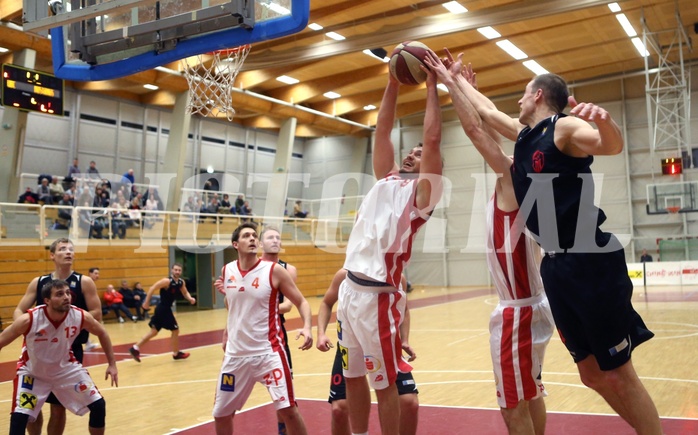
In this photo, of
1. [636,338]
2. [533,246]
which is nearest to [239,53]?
[533,246]

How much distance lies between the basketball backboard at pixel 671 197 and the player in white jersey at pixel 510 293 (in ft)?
72.7

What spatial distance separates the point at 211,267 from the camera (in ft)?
71.5

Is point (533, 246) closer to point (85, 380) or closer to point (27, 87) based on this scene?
point (85, 380)

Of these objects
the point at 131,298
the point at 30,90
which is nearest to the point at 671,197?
the point at 131,298

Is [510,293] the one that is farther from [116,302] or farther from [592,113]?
[116,302]

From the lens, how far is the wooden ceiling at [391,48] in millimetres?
18156

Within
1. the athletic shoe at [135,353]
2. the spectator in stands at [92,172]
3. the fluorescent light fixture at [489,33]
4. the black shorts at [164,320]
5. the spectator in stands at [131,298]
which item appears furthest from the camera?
the spectator in stands at [92,172]

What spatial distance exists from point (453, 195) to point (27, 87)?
734 inches

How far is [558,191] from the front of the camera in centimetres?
329

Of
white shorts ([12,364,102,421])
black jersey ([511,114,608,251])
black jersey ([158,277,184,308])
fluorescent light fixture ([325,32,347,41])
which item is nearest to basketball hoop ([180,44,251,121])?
black jersey ([158,277,184,308])

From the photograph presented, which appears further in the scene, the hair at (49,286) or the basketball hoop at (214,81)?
the basketball hoop at (214,81)

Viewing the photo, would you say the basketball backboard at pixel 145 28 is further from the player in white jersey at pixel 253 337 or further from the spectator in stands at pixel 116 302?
the spectator in stands at pixel 116 302

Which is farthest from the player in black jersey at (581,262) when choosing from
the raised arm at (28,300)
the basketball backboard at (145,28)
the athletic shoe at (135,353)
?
the athletic shoe at (135,353)

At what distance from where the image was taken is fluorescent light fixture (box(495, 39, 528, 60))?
2156cm
